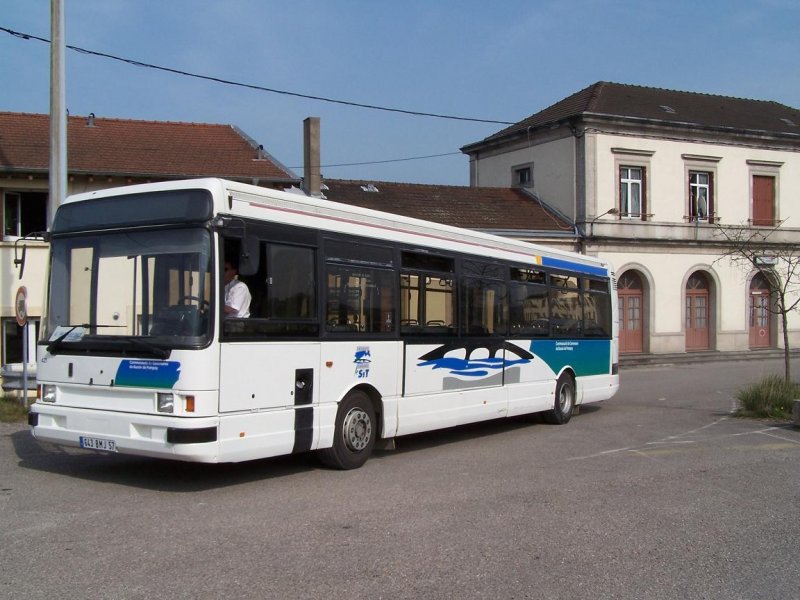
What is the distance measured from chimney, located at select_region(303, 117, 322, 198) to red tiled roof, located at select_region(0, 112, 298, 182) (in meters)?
3.03

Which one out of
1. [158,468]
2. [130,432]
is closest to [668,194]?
[158,468]

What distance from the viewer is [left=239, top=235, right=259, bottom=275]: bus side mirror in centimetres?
775

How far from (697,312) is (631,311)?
366cm

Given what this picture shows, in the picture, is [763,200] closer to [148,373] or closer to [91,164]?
[91,164]

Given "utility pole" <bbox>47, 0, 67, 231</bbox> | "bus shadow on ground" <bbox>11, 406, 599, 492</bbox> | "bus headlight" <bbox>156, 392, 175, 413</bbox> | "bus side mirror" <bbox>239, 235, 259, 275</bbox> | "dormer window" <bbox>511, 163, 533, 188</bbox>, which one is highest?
"dormer window" <bbox>511, 163, 533, 188</bbox>

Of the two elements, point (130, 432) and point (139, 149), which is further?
point (139, 149)

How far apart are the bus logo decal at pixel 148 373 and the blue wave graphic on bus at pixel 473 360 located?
3.67m

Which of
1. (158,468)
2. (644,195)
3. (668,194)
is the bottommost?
(158,468)

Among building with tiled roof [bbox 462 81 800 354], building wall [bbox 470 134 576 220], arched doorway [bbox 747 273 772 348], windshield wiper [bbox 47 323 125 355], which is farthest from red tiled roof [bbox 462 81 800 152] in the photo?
windshield wiper [bbox 47 323 125 355]

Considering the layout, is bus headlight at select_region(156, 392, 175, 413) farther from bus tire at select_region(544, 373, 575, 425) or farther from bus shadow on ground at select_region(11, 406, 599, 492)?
bus tire at select_region(544, 373, 575, 425)

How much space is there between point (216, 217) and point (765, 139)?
33.0 m

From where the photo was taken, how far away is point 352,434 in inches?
368

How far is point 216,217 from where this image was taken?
7.76 metres

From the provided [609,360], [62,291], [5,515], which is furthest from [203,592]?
[609,360]
